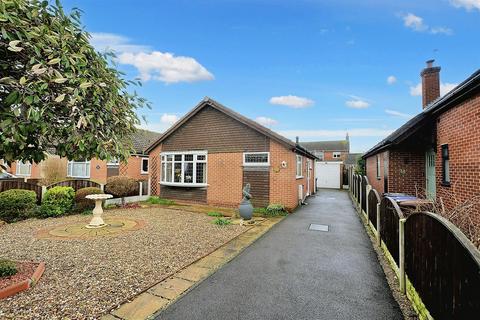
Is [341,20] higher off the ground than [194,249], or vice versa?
[341,20]

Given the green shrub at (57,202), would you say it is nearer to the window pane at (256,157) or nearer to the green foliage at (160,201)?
the green foliage at (160,201)

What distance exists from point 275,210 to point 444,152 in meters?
6.77

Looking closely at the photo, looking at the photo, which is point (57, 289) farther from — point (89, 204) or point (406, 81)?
point (406, 81)

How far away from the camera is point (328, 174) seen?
1078 inches

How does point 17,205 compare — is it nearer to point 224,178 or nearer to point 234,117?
point 224,178

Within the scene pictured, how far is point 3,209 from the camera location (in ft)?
30.0

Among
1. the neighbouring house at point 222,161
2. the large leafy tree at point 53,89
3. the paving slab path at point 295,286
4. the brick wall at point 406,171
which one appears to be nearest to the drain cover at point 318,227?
the paving slab path at point 295,286

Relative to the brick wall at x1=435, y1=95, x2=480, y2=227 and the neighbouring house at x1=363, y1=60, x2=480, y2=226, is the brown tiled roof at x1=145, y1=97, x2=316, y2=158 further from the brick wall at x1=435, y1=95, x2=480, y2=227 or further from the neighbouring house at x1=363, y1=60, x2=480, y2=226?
the brick wall at x1=435, y1=95, x2=480, y2=227

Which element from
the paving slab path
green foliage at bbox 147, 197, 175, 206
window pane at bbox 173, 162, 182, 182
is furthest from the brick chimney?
green foliage at bbox 147, 197, 175, 206

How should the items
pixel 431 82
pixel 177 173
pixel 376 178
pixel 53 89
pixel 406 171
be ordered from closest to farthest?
pixel 53 89 → pixel 406 171 → pixel 431 82 → pixel 376 178 → pixel 177 173

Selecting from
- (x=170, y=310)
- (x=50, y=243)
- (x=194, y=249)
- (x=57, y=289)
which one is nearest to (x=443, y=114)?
(x=194, y=249)

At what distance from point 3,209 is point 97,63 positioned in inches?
378

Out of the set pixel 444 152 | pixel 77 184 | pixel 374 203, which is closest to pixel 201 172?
pixel 77 184

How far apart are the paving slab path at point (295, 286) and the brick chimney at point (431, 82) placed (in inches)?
419
